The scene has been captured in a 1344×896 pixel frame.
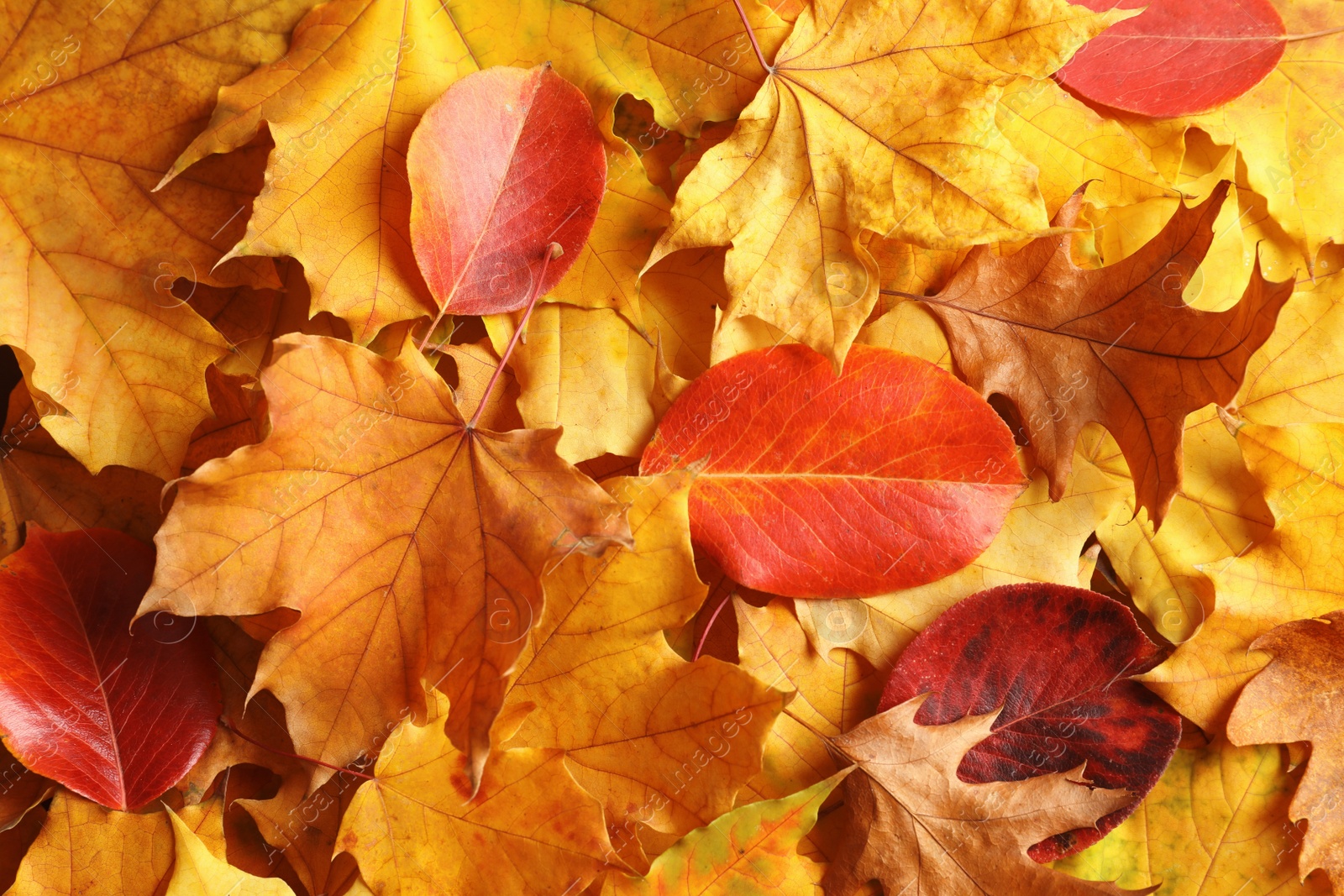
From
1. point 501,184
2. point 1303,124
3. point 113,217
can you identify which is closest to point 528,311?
point 501,184

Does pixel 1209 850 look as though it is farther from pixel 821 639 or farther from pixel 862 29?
pixel 862 29

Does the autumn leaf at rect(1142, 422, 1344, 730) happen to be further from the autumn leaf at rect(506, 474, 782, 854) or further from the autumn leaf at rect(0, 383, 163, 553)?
the autumn leaf at rect(0, 383, 163, 553)

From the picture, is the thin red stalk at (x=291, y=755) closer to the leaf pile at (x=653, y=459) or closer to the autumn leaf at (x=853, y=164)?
the leaf pile at (x=653, y=459)

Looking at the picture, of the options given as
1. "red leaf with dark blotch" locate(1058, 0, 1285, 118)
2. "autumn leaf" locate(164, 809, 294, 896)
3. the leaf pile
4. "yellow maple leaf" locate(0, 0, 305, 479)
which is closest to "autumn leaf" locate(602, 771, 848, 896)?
the leaf pile

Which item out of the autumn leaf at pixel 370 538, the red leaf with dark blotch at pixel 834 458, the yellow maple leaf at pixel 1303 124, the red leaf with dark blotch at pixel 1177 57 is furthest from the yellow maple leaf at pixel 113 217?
the yellow maple leaf at pixel 1303 124

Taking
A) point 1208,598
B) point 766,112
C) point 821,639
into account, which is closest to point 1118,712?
point 1208,598

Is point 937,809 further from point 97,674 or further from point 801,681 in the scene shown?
point 97,674

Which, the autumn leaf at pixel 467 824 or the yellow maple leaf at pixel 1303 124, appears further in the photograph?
the yellow maple leaf at pixel 1303 124

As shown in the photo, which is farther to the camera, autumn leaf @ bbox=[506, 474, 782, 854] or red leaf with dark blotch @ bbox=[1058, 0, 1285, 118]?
red leaf with dark blotch @ bbox=[1058, 0, 1285, 118]
